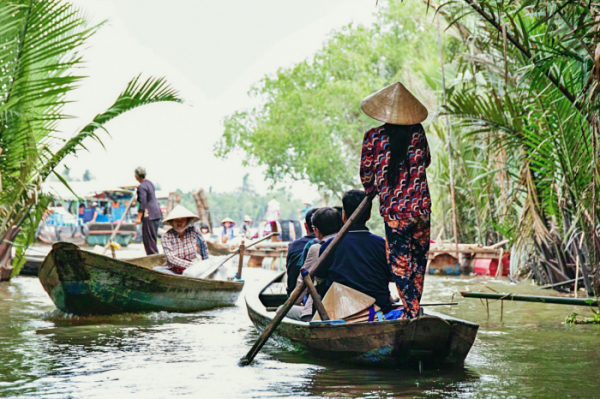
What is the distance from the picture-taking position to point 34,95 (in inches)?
226

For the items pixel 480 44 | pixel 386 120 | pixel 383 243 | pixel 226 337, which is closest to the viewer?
pixel 386 120

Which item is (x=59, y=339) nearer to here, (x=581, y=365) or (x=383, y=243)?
(x=383, y=243)

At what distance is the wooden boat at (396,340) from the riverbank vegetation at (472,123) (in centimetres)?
173

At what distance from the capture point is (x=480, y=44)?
→ 846cm

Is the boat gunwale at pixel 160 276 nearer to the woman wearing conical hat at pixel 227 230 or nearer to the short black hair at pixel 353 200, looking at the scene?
the short black hair at pixel 353 200

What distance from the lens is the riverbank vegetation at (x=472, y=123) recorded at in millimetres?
6730

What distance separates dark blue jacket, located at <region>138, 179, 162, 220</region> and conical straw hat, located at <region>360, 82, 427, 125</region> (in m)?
6.29

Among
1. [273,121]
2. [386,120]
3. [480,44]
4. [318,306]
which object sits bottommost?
[318,306]

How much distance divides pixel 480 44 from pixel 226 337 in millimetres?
4627

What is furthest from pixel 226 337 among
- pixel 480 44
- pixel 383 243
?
pixel 480 44

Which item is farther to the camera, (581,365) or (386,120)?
(581,365)

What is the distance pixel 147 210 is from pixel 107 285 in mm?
3314

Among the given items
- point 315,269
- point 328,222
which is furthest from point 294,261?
point 315,269

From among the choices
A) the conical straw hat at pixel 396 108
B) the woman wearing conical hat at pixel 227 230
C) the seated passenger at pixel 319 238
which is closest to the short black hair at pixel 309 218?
the seated passenger at pixel 319 238
